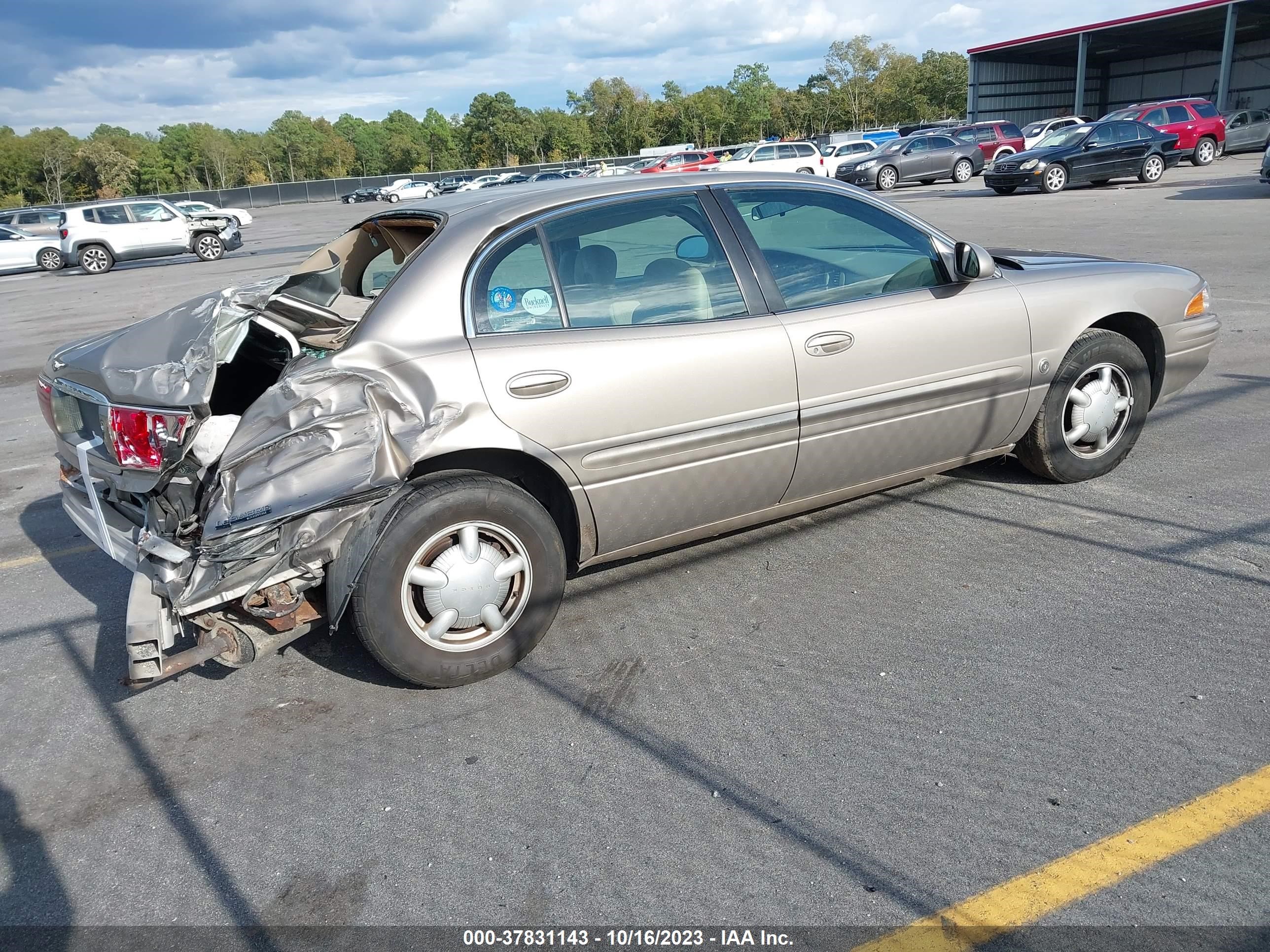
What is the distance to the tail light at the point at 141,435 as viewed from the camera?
345 cm

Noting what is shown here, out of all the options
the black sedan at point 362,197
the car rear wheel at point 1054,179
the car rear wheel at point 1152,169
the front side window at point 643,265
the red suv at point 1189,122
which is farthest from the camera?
the black sedan at point 362,197

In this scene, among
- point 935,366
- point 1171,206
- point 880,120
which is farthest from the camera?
point 880,120

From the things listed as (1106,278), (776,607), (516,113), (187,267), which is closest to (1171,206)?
(1106,278)

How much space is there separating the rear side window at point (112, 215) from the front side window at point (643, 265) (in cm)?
2564

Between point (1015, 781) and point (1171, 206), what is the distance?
1879 cm

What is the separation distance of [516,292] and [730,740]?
1.75m

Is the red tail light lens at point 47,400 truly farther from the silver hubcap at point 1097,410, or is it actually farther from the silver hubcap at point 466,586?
the silver hubcap at point 1097,410

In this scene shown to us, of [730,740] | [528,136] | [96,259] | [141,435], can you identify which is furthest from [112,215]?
[528,136]

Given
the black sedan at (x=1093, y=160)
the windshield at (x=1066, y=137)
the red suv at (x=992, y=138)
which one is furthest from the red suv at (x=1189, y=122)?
the red suv at (x=992, y=138)

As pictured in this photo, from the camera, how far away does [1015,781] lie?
279cm

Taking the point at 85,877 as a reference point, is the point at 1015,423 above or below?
above

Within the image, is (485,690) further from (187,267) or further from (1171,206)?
(187,267)

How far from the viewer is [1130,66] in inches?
2286

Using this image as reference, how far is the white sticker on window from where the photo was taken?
3617mm
